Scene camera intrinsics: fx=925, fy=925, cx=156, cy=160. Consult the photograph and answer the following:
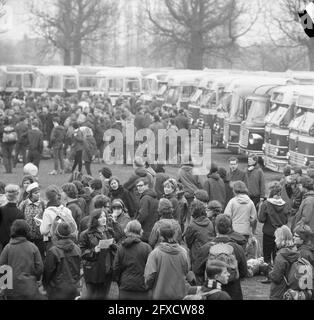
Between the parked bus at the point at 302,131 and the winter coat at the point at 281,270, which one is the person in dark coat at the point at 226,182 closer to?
the winter coat at the point at 281,270

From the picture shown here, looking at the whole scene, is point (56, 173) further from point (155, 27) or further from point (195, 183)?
point (155, 27)

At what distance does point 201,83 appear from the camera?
39.3m

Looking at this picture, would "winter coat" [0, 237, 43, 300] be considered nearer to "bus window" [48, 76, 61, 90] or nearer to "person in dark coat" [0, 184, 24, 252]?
"person in dark coat" [0, 184, 24, 252]

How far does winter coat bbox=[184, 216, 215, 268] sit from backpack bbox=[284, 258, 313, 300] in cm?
184

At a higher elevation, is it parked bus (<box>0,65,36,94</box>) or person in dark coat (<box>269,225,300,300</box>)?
person in dark coat (<box>269,225,300,300</box>)

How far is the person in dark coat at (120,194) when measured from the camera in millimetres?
14289

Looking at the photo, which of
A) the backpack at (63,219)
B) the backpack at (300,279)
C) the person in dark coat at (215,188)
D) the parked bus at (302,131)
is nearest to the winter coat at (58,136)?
the parked bus at (302,131)

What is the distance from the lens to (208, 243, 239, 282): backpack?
1002cm

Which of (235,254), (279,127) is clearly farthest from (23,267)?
(279,127)

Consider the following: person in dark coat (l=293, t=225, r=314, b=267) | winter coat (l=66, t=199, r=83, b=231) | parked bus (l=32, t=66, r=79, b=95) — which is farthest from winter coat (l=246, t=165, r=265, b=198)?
parked bus (l=32, t=66, r=79, b=95)

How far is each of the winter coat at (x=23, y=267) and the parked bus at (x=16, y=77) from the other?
143 feet

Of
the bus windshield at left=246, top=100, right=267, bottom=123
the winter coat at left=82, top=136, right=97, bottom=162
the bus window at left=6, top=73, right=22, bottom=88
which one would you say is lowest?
the bus window at left=6, top=73, right=22, bottom=88

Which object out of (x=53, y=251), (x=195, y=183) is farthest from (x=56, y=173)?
(x=53, y=251)
